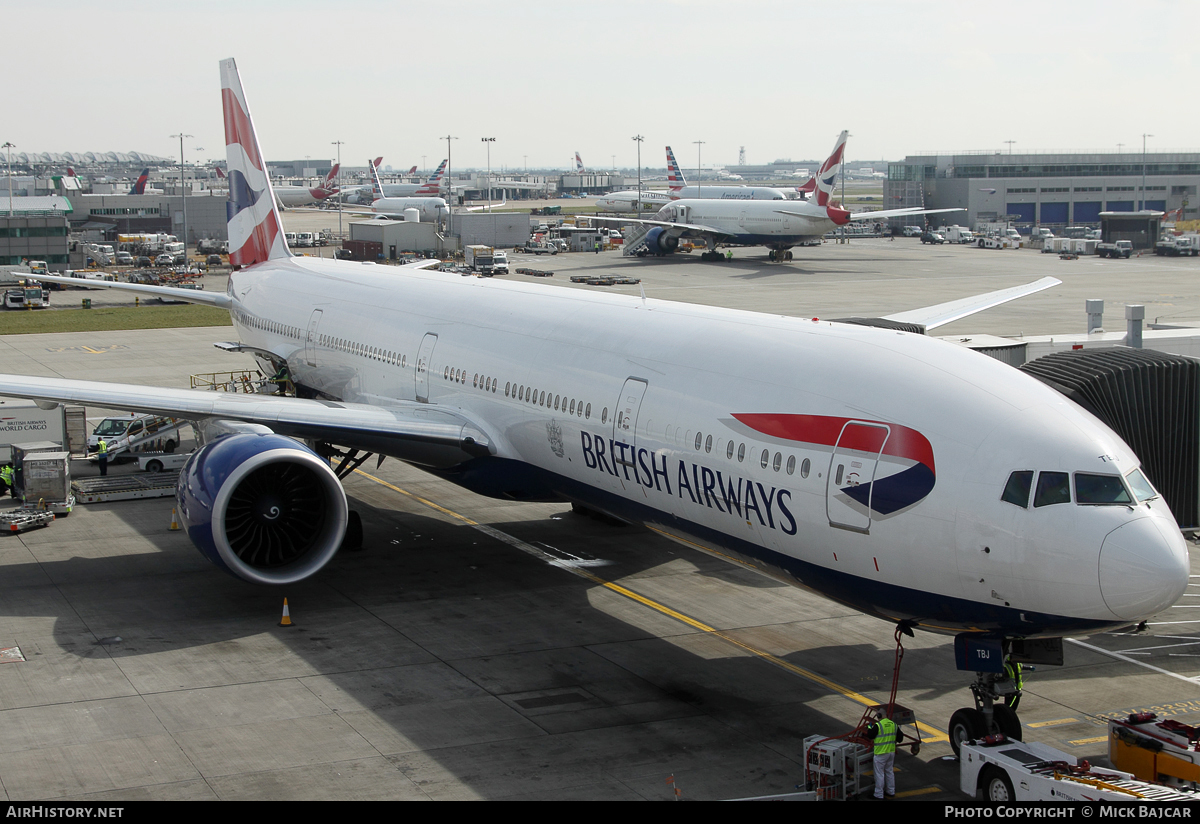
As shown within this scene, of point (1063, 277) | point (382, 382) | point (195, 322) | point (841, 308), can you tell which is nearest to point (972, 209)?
point (1063, 277)

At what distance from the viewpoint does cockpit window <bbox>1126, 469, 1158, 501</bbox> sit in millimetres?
12953

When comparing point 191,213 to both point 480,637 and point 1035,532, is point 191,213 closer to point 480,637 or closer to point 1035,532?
point 480,637

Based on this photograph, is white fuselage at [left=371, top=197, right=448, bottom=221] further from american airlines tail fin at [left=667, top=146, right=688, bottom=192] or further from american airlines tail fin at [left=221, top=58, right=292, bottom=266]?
american airlines tail fin at [left=221, top=58, right=292, bottom=266]

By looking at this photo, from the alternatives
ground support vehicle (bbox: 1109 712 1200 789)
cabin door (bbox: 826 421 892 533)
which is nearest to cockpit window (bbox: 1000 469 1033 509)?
cabin door (bbox: 826 421 892 533)

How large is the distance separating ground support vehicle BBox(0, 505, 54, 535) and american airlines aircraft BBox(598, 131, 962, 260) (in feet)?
233

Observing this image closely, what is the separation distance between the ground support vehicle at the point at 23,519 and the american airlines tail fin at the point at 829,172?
232ft

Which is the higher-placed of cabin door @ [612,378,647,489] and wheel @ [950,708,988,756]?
cabin door @ [612,378,647,489]

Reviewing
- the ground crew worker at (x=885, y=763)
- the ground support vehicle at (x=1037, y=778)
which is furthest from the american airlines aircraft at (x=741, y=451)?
the ground crew worker at (x=885, y=763)

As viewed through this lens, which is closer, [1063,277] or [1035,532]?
[1035,532]

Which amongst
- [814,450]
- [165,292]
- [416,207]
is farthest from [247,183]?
[416,207]

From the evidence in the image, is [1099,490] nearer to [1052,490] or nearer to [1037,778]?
[1052,490]

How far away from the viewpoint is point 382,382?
25938 millimetres

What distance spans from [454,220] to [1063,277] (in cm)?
5625

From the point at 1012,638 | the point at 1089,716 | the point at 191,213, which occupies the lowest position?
the point at 1089,716
